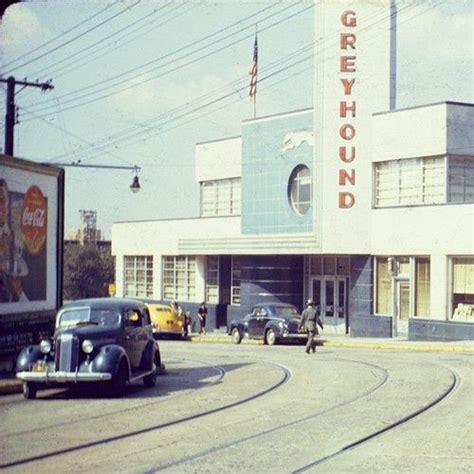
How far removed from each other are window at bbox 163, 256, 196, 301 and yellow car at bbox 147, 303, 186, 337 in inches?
335

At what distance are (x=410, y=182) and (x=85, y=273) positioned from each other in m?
41.7

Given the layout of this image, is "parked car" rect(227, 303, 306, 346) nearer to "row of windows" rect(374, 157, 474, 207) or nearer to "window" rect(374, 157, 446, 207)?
"window" rect(374, 157, 446, 207)

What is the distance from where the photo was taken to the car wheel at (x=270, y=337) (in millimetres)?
37625

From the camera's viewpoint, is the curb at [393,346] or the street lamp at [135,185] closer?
the curb at [393,346]

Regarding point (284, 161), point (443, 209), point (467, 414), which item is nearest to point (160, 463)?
point (467, 414)

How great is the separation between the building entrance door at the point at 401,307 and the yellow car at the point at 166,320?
9.52 m

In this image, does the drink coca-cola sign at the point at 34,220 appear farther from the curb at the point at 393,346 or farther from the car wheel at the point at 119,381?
the curb at the point at 393,346

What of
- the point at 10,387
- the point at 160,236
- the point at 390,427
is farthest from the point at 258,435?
the point at 160,236

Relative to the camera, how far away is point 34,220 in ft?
79.9

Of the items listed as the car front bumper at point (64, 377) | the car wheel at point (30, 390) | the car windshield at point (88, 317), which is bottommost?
the car wheel at point (30, 390)

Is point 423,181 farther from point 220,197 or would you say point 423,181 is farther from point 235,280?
point 220,197

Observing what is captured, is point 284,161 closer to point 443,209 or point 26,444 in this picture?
point 443,209

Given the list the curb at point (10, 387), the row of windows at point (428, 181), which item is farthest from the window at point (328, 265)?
the curb at point (10, 387)

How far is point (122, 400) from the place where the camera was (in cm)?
1936
